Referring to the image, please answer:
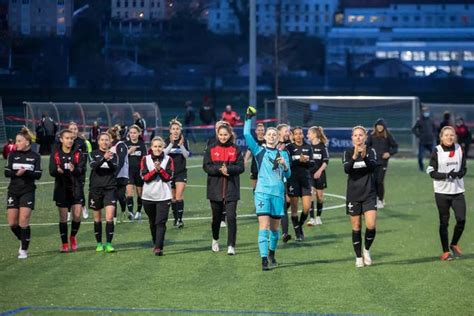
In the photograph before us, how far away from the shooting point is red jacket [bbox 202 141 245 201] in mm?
17906

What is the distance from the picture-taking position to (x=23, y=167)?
17.4 metres

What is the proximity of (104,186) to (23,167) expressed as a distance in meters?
1.47

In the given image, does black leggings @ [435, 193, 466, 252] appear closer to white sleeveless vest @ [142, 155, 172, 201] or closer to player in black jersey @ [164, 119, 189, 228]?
white sleeveless vest @ [142, 155, 172, 201]

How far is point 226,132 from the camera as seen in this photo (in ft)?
58.5

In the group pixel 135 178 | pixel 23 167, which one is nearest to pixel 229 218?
pixel 23 167

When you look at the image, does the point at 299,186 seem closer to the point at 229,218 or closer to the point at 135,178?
the point at 229,218

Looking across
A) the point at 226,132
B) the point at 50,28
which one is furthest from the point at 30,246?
the point at 50,28

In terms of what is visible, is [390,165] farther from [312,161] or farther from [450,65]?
[450,65]

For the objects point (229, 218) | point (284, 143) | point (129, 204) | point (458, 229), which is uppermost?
point (284, 143)

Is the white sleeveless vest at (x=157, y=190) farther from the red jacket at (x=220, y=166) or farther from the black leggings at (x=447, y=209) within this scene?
the black leggings at (x=447, y=209)

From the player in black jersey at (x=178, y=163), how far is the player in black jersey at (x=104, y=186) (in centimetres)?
271

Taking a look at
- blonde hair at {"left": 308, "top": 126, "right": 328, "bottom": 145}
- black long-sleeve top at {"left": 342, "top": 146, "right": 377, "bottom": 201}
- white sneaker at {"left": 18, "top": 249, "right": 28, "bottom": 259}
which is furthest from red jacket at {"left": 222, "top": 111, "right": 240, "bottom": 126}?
black long-sleeve top at {"left": 342, "top": 146, "right": 377, "bottom": 201}

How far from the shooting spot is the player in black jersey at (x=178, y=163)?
21.0 meters

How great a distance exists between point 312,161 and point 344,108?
34.7 meters
